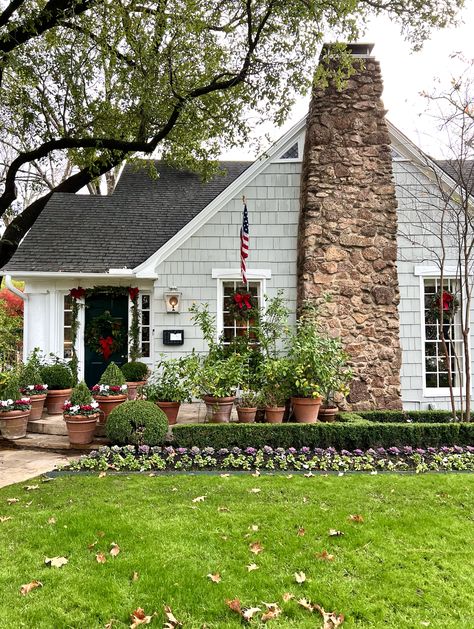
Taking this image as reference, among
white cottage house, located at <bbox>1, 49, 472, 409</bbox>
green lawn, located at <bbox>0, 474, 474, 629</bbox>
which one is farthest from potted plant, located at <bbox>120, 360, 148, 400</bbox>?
green lawn, located at <bbox>0, 474, 474, 629</bbox>

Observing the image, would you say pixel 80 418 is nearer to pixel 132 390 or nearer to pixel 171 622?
pixel 132 390

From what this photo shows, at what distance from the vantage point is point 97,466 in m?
4.96

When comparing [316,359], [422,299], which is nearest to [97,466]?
[316,359]

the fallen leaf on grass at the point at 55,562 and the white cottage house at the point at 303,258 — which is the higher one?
the white cottage house at the point at 303,258

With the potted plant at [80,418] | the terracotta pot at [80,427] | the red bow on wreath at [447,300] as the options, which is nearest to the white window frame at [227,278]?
the potted plant at [80,418]

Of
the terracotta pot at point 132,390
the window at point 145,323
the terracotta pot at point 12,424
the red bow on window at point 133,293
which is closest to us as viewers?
the terracotta pot at point 12,424

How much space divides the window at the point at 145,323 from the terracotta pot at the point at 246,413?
3.55m

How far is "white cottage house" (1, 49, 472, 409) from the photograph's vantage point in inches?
296

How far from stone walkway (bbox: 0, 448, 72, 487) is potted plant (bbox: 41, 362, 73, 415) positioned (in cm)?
158

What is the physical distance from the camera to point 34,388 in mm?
7109

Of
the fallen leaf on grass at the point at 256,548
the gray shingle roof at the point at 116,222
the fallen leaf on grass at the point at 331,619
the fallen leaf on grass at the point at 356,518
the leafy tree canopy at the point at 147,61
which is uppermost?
the leafy tree canopy at the point at 147,61

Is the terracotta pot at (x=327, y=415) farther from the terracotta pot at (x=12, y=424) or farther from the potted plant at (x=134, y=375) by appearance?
the terracotta pot at (x=12, y=424)

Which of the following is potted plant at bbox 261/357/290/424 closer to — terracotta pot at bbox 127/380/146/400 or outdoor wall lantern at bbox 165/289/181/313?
outdoor wall lantern at bbox 165/289/181/313

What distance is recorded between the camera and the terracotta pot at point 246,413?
6195 mm
